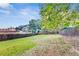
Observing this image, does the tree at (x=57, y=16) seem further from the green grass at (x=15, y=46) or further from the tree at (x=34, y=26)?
the green grass at (x=15, y=46)

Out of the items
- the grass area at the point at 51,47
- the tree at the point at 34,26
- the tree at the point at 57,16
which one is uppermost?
the tree at the point at 57,16

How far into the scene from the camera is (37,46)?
176 centimetres

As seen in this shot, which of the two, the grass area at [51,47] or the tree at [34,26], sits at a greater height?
the tree at [34,26]

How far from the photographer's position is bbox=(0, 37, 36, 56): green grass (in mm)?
1735

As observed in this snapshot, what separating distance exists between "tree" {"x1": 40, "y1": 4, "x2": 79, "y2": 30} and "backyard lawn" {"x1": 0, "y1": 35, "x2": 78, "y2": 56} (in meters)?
0.12

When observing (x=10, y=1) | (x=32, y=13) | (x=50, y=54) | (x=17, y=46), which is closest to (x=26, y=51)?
(x=17, y=46)

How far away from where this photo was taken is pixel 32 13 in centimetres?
175

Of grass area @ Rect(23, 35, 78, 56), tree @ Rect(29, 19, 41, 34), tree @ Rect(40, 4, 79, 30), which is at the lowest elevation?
grass area @ Rect(23, 35, 78, 56)

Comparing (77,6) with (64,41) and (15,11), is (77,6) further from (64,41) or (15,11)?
(15,11)

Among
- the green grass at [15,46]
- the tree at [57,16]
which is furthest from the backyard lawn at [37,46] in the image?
the tree at [57,16]

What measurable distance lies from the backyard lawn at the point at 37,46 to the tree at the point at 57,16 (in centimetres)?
12

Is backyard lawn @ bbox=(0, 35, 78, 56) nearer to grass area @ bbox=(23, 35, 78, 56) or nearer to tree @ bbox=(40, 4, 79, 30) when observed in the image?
grass area @ bbox=(23, 35, 78, 56)

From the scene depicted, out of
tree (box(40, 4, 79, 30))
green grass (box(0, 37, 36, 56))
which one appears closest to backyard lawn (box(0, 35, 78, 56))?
green grass (box(0, 37, 36, 56))

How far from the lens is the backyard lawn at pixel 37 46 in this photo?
1.73m
